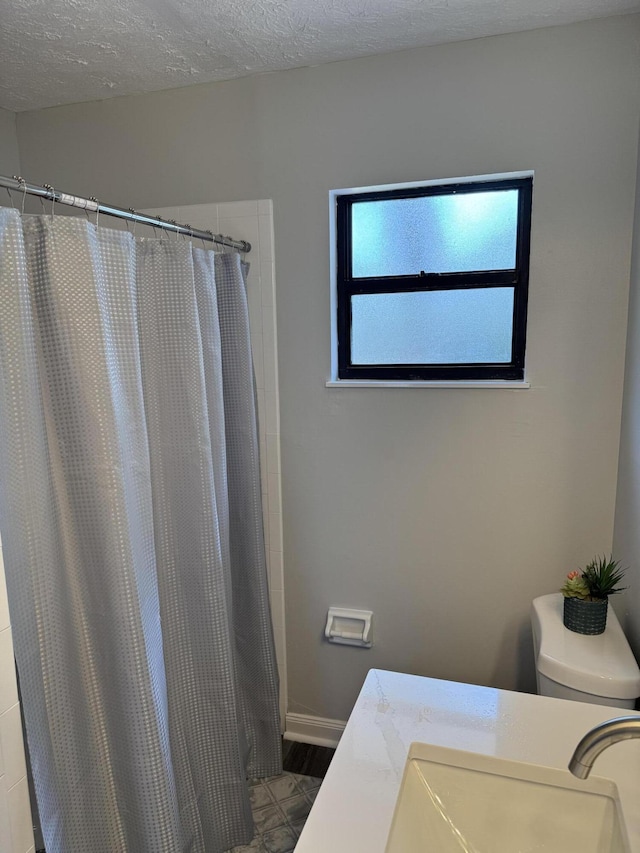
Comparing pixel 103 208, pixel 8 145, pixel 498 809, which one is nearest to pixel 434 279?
pixel 103 208

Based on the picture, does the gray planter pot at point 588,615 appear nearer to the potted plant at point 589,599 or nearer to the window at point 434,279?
the potted plant at point 589,599

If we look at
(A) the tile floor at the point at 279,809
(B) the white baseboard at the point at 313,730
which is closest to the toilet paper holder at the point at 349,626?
(B) the white baseboard at the point at 313,730

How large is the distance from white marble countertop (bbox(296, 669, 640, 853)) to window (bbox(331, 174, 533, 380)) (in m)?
1.06

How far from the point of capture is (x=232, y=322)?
1.95 metres

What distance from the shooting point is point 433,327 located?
202cm

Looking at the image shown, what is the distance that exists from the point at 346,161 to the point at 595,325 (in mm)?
992

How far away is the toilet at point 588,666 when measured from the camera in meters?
1.36

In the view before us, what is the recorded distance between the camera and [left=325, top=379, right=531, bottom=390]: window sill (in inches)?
73.5

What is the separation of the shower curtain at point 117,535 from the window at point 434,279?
56 cm

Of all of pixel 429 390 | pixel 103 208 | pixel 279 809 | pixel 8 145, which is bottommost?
pixel 279 809

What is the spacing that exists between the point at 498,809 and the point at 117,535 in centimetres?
97

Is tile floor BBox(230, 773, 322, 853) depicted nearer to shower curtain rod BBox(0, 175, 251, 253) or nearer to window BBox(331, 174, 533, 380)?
window BBox(331, 174, 533, 380)

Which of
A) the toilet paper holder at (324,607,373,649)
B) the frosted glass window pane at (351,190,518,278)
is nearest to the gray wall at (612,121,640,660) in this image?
the frosted glass window pane at (351,190,518,278)

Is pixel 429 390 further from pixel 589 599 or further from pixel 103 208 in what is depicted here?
pixel 103 208
